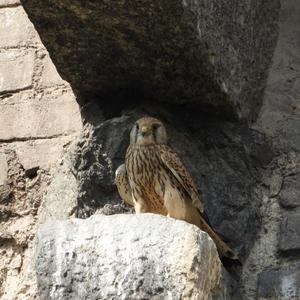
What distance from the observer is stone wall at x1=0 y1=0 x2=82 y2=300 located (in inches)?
158

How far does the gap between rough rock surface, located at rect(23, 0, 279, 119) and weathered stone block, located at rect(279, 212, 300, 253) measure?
418 mm

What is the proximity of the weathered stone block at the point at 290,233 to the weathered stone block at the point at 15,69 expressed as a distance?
119cm

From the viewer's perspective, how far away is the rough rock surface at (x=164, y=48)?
359 centimetres

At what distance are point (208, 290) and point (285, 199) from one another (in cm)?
63

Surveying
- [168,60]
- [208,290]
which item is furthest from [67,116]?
[208,290]

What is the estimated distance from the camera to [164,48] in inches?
145

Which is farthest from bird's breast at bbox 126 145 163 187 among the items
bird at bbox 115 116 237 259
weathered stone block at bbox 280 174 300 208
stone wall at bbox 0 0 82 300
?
weathered stone block at bbox 280 174 300 208

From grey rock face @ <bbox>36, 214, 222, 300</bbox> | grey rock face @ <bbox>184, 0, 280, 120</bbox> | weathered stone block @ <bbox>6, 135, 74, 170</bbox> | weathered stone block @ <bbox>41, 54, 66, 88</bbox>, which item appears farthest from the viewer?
weathered stone block @ <bbox>41, 54, 66, 88</bbox>

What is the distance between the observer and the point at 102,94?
4008 millimetres

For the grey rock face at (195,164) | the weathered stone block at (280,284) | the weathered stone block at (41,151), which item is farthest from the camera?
the weathered stone block at (41,151)

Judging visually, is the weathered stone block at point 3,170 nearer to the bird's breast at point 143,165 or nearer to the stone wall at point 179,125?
the stone wall at point 179,125

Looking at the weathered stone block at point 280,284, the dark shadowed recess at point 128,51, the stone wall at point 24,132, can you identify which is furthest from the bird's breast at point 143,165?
→ the weathered stone block at point 280,284

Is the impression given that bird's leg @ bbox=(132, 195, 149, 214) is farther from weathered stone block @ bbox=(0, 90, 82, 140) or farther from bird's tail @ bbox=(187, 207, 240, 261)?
weathered stone block @ bbox=(0, 90, 82, 140)

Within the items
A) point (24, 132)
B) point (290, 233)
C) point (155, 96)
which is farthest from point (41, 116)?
point (290, 233)
